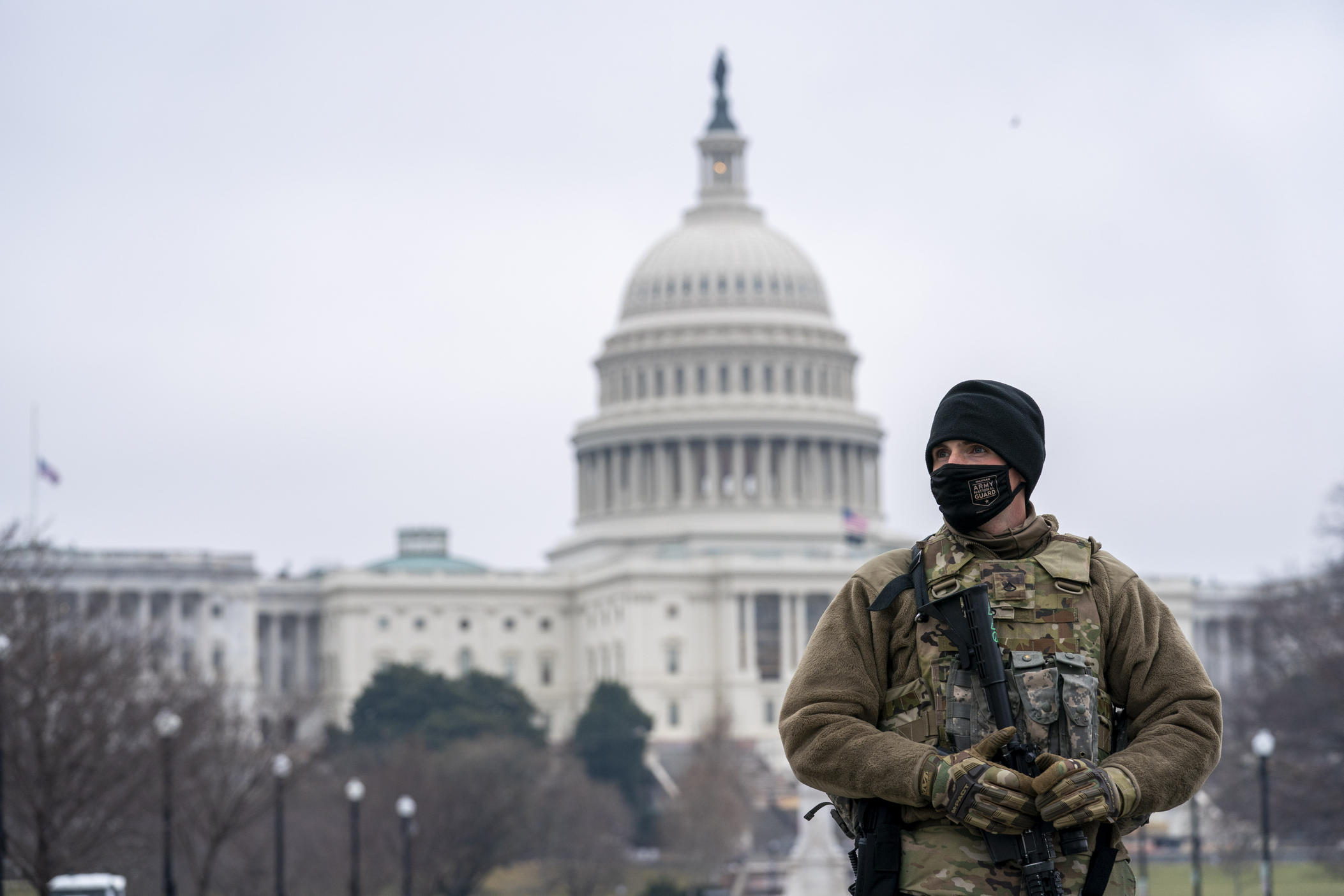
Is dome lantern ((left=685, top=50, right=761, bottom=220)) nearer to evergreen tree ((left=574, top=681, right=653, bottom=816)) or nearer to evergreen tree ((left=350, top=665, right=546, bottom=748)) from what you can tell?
evergreen tree ((left=574, top=681, right=653, bottom=816))

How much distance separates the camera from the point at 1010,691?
861 cm

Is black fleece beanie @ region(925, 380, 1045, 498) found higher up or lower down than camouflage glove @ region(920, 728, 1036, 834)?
higher up

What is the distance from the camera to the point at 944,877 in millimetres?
8555

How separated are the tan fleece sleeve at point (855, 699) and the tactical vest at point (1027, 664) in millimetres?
103

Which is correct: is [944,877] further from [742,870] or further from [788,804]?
[788,804]

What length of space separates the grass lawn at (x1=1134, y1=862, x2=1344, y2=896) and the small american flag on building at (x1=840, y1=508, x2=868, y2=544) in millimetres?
54947

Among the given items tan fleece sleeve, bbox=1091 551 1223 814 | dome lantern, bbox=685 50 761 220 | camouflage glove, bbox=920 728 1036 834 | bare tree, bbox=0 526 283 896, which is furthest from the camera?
dome lantern, bbox=685 50 761 220

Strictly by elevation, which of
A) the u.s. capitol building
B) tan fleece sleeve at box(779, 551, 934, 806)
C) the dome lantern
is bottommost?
tan fleece sleeve at box(779, 551, 934, 806)

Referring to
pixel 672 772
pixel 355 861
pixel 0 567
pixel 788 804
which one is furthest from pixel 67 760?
pixel 672 772

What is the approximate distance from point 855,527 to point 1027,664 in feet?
447

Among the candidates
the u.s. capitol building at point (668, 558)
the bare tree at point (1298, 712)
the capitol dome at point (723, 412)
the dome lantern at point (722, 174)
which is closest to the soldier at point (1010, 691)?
the bare tree at point (1298, 712)

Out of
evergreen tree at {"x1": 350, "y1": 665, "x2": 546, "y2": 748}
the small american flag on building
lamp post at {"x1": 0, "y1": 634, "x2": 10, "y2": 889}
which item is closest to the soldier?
lamp post at {"x1": 0, "y1": 634, "x2": 10, "y2": 889}

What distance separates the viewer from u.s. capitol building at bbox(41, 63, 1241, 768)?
143125 mm

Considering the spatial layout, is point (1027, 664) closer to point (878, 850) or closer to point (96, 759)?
point (878, 850)
